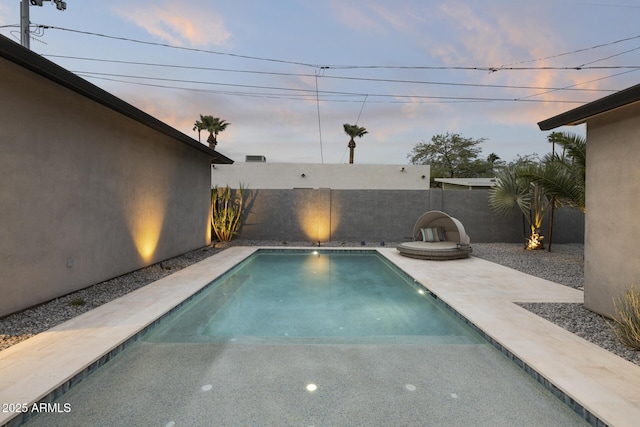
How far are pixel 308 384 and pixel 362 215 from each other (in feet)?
30.6

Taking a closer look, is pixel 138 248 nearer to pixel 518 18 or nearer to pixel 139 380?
pixel 139 380

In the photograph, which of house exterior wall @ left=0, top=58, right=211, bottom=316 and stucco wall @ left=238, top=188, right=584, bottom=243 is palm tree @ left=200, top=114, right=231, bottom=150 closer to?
stucco wall @ left=238, top=188, right=584, bottom=243

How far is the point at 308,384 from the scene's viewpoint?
271 centimetres

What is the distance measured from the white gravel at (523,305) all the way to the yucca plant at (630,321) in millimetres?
74

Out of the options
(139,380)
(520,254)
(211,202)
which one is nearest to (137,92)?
(211,202)

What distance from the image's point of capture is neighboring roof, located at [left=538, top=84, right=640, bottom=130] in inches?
128

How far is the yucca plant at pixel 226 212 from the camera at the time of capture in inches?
442

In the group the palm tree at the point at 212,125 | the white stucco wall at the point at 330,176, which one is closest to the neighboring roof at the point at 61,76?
the white stucco wall at the point at 330,176

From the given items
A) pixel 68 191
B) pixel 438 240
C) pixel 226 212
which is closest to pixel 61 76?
pixel 68 191

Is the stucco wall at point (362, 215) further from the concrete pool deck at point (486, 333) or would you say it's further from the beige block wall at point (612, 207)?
the beige block wall at point (612, 207)

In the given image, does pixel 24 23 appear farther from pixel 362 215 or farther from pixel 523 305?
pixel 523 305

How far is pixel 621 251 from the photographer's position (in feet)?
12.2

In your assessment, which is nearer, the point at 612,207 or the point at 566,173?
the point at 612,207

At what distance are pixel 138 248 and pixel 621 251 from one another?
26.0 feet
